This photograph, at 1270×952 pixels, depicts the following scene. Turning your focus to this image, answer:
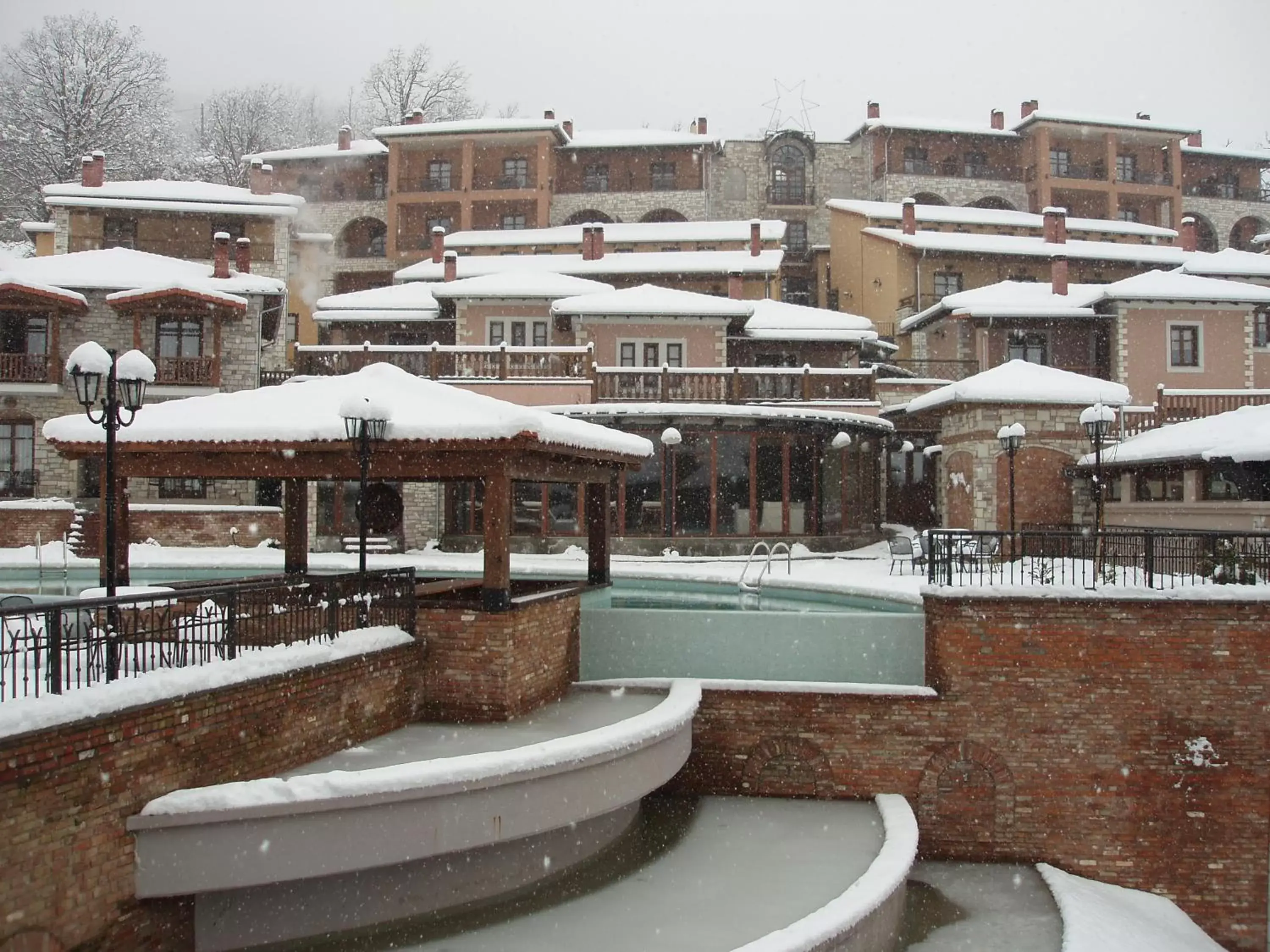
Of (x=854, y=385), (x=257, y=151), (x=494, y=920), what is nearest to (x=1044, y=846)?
(x=494, y=920)

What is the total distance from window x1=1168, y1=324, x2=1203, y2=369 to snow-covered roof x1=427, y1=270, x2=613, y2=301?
1586 cm

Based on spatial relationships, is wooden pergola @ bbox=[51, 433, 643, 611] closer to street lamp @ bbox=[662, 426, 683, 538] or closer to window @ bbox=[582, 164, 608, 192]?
street lamp @ bbox=[662, 426, 683, 538]

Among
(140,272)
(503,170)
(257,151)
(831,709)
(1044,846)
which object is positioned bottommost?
(1044,846)

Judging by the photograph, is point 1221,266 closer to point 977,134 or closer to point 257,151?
point 977,134

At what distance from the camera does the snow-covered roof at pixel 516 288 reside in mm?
27844

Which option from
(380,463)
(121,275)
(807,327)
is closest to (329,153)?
(121,275)

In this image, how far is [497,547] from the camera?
33.4 feet

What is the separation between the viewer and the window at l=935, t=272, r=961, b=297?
120 feet

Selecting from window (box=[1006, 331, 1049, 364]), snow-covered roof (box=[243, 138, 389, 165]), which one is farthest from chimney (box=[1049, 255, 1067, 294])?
snow-covered roof (box=[243, 138, 389, 165])

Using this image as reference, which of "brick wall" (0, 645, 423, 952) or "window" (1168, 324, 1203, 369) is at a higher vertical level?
"window" (1168, 324, 1203, 369)

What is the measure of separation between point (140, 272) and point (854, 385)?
773 inches

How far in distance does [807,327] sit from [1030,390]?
23.6 feet

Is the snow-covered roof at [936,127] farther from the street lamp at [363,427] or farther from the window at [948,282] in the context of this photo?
the street lamp at [363,427]

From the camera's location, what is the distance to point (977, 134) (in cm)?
4744
